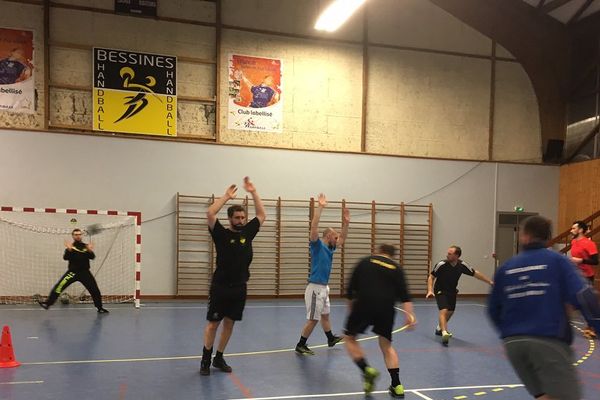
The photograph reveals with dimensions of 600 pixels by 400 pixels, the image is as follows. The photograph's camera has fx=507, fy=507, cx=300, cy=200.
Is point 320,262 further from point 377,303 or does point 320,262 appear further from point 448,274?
point 448,274

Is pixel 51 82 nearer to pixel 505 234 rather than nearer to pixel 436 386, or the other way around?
pixel 436 386

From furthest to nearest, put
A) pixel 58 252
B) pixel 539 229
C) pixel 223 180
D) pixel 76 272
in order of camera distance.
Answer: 1. pixel 223 180
2. pixel 58 252
3. pixel 76 272
4. pixel 539 229

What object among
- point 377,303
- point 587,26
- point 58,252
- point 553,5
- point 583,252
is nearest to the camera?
point 377,303

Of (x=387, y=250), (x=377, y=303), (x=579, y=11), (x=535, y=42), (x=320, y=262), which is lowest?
(x=377, y=303)

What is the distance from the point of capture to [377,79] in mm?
15336

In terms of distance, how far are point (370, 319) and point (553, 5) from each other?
14.2 meters

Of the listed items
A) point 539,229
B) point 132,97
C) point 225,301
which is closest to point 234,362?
point 225,301

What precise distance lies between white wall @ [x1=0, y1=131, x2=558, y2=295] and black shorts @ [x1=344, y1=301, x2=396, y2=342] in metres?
9.00

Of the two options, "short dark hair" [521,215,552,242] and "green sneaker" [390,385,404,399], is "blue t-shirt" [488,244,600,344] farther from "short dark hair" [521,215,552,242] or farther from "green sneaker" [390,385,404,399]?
"green sneaker" [390,385,404,399]

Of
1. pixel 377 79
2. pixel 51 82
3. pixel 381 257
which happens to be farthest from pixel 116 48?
pixel 381 257

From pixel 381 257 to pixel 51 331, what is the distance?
6.33m

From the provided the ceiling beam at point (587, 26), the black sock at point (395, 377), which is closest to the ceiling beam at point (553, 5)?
the ceiling beam at point (587, 26)

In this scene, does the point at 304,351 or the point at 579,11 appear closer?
the point at 304,351

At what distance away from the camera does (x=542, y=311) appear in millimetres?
3256
